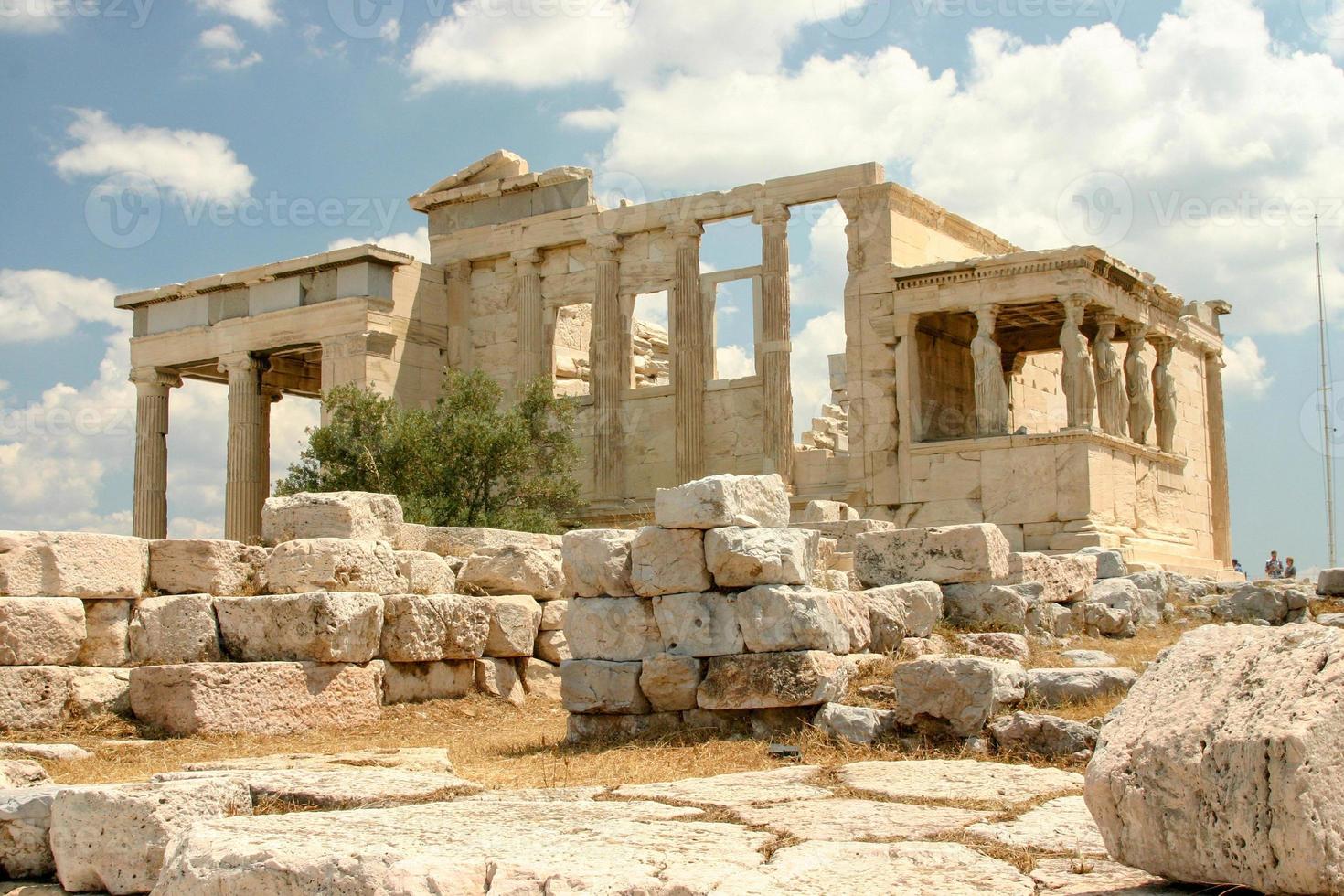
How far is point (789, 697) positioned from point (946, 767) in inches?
64.8

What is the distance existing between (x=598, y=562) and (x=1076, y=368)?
12.6 meters

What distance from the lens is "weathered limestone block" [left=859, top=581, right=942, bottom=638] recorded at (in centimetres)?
999

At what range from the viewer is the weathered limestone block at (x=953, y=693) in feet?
23.3

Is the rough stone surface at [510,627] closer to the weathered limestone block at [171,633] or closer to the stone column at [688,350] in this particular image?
the weathered limestone block at [171,633]

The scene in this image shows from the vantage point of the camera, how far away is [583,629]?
8.60m

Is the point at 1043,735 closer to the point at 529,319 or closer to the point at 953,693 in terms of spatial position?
the point at 953,693

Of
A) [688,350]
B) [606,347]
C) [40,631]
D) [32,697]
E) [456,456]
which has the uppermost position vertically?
[606,347]

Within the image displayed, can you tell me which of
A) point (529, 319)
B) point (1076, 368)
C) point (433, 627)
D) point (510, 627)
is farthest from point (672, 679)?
point (529, 319)

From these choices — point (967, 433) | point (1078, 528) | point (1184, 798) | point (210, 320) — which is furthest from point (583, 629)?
point (210, 320)

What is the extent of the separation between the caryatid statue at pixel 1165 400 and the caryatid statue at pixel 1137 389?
68cm

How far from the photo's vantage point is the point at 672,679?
26.7 feet

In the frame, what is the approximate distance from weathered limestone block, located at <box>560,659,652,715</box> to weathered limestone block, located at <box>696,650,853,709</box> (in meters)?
0.42

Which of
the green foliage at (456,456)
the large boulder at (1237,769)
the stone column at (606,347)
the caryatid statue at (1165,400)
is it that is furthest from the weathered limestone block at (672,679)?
the caryatid statue at (1165,400)

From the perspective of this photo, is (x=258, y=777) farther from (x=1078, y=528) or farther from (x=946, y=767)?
(x=1078, y=528)
